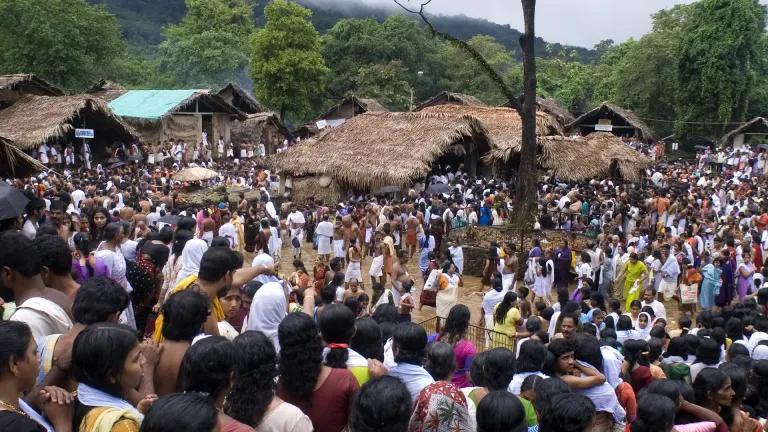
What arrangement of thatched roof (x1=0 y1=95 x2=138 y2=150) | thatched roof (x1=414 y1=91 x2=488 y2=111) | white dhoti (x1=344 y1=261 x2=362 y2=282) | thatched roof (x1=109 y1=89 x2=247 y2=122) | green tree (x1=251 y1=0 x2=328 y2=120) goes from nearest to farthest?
1. white dhoti (x1=344 y1=261 x2=362 y2=282)
2. thatched roof (x1=0 y1=95 x2=138 y2=150)
3. thatched roof (x1=109 y1=89 x2=247 y2=122)
4. thatched roof (x1=414 y1=91 x2=488 y2=111)
5. green tree (x1=251 y1=0 x2=328 y2=120)

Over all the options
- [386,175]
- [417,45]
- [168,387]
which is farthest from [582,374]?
[417,45]

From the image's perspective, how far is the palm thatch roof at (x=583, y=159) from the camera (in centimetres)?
2238

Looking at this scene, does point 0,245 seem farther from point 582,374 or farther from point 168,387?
point 582,374

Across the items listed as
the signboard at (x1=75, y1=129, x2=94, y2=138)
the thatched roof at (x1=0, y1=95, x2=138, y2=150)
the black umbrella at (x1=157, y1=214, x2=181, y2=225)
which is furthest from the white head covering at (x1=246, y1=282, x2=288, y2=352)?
the signboard at (x1=75, y1=129, x2=94, y2=138)

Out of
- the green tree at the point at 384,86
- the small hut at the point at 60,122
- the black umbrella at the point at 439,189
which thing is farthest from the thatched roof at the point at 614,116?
the small hut at the point at 60,122

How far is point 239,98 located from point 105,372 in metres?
32.0

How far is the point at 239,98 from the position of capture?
33469 millimetres

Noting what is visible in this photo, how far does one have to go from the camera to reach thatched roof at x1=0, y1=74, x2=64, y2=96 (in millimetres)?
23859

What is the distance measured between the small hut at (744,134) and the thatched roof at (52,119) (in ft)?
93.4

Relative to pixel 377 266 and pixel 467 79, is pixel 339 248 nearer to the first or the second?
pixel 377 266

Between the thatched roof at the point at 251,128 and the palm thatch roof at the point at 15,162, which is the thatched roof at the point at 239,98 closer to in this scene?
the thatched roof at the point at 251,128

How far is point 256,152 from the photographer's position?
31.3m

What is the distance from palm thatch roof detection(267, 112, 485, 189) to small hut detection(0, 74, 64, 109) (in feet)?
31.0

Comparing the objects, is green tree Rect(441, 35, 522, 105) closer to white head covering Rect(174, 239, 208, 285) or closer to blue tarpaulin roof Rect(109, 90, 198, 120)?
blue tarpaulin roof Rect(109, 90, 198, 120)
